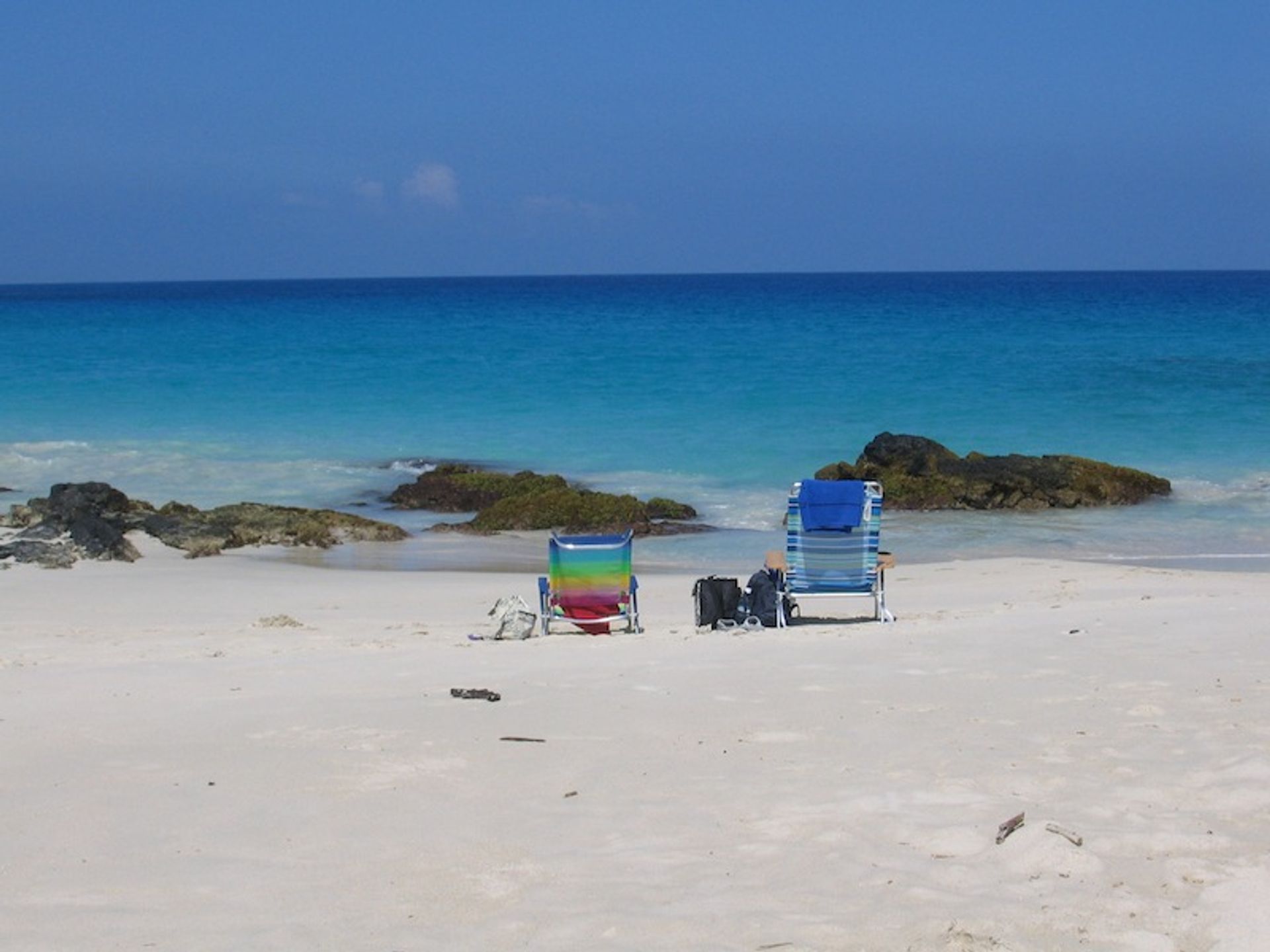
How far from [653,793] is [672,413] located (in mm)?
24991

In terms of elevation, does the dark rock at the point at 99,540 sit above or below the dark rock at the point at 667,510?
below

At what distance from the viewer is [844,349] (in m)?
46.3

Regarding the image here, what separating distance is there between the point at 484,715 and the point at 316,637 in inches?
123

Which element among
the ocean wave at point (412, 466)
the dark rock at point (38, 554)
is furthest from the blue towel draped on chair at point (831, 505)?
the ocean wave at point (412, 466)

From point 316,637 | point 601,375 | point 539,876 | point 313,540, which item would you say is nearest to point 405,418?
point 601,375

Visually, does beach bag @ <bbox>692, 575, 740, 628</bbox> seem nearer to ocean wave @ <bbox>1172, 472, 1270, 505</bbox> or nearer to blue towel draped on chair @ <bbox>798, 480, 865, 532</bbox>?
blue towel draped on chair @ <bbox>798, 480, 865, 532</bbox>

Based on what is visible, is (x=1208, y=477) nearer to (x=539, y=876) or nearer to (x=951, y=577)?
(x=951, y=577)

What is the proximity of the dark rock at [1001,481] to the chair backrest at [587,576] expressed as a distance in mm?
8958

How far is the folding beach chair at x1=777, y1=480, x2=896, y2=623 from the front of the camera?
9.70 metres

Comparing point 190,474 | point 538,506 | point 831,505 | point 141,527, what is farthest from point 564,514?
point 190,474

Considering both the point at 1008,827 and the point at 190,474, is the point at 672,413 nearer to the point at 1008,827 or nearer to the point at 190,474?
the point at 190,474

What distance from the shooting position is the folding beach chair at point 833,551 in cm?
970

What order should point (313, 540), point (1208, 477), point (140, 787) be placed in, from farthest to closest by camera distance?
point (1208, 477), point (313, 540), point (140, 787)

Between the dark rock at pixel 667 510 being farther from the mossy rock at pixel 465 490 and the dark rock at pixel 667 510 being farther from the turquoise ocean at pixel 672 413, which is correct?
the mossy rock at pixel 465 490
